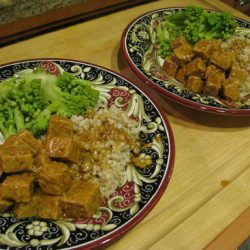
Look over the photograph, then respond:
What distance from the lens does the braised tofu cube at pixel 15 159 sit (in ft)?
4.19

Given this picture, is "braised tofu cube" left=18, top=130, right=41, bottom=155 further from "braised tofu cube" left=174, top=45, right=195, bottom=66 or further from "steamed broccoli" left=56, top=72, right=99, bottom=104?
"braised tofu cube" left=174, top=45, right=195, bottom=66

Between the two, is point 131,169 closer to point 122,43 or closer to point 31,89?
point 31,89

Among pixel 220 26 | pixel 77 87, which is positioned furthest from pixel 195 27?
pixel 77 87

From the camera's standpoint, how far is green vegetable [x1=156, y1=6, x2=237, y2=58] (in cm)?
228

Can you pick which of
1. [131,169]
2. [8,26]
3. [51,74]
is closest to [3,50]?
[8,26]

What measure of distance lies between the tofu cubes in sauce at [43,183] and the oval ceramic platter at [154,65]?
66cm

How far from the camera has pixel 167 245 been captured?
1.33 metres

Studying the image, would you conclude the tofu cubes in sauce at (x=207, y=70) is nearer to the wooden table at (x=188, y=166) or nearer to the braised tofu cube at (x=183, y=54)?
the braised tofu cube at (x=183, y=54)

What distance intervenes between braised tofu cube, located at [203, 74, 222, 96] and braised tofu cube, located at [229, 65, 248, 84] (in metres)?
0.12

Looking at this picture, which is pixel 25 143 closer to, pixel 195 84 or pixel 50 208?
pixel 50 208

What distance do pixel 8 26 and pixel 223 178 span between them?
5.04 ft

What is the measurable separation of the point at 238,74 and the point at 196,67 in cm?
25

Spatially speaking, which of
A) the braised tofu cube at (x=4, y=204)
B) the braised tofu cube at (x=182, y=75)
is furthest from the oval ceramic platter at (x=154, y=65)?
the braised tofu cube at (x=4, y=204)

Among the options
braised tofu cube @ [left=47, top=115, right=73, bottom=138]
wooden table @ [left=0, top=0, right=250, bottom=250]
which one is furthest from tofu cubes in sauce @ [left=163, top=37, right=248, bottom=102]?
braised tofu cube @ [left=47, top=115, right=73, bottom=138]
